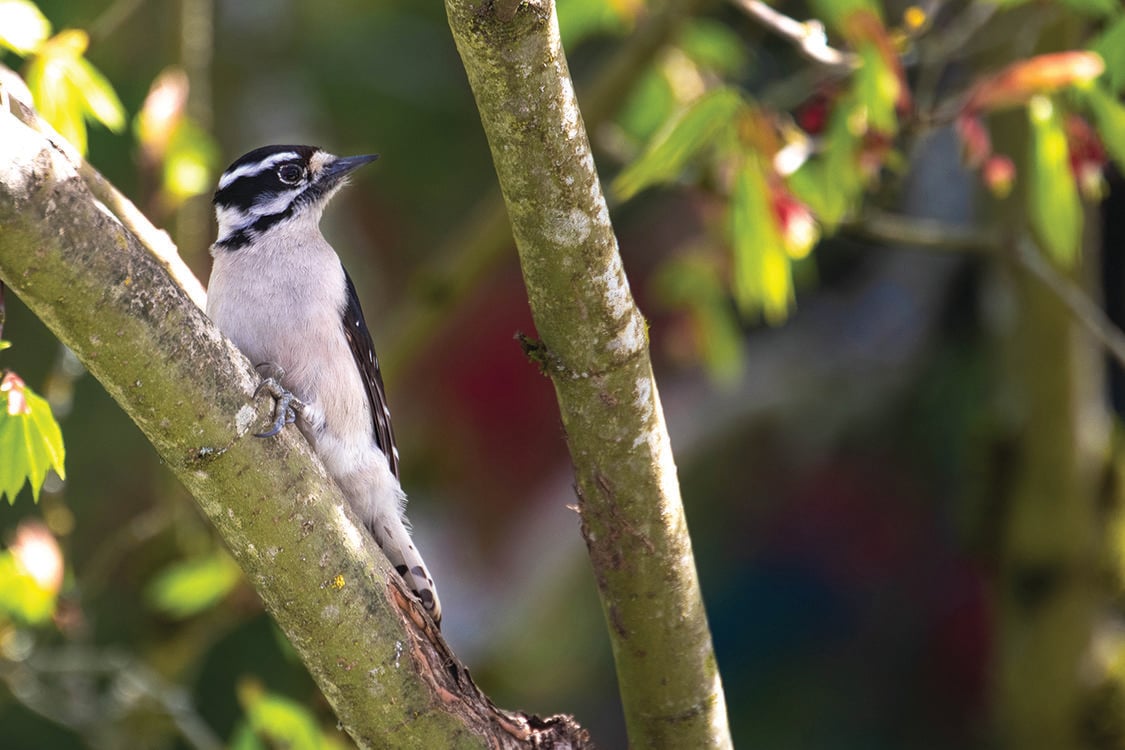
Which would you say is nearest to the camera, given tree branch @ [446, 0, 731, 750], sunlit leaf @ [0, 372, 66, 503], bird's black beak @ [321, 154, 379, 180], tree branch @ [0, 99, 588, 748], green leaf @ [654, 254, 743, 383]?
tree branch @ [0, 99, 588, 748]

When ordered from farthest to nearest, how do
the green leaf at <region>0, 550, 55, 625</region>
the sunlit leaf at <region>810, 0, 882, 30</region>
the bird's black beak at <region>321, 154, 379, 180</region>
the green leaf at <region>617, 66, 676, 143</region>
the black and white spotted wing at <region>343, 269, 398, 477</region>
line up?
1. the green leaf at <region>617, 66, 676, 143</region>
2. the bird's black beak at <region>321, 154, 379, 180</region>
3. the black and white spotted wing at <region>343, 269, 398, 477</region>
4. the green leaf at <region>0, 550, 55, 625</region>
5. the sunlit leaf at <region>810, 0, 882, 30</region>

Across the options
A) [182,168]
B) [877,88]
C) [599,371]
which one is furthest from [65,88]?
[877,88]

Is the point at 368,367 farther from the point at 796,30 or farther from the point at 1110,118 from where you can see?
the point at 1110,118

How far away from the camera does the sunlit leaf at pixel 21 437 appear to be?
255 cm

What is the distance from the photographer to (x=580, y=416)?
270 centimetres

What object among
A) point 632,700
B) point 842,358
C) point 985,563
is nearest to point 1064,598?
point 985,563

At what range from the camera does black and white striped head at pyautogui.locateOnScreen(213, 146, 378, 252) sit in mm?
4129

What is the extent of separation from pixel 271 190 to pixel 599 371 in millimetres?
1990

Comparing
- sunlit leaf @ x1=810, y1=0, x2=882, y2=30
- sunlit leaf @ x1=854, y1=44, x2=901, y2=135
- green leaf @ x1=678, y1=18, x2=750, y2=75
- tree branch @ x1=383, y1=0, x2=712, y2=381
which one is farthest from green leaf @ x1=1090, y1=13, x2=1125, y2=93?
green leaf @ x1=678, y1=18, x2=750, y2=75

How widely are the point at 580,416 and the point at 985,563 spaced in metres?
3.93

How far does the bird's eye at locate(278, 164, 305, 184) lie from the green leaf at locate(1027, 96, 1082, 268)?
2405 mm

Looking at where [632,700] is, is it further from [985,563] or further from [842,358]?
[842,358]

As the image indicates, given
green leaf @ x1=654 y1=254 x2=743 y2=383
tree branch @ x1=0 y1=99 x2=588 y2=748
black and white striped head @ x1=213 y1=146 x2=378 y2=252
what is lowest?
tree branch @ x1=0 y1=99 x2=588 y2=748

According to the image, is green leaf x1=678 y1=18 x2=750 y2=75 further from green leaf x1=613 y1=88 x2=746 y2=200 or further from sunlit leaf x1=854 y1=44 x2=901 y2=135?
green leaf x1=613 y1=88 x2=746 y2=200
